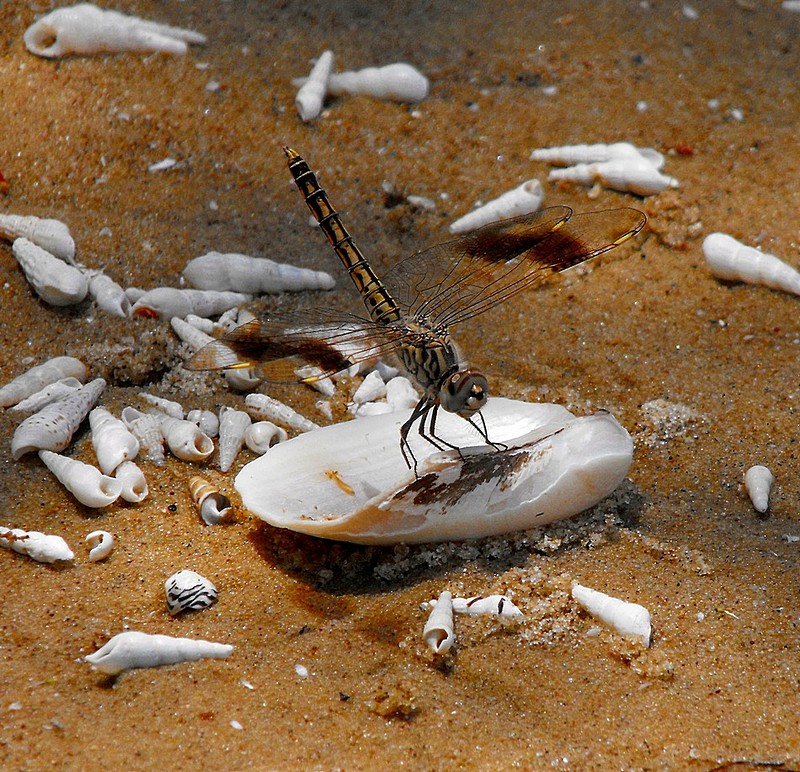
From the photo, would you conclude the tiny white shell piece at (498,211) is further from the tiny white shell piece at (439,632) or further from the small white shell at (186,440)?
the tiny white shell piece at (439,632)

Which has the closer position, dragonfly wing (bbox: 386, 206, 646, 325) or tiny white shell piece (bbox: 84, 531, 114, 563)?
tiny white shell piece (bbox: 84, 531, 114, 563)

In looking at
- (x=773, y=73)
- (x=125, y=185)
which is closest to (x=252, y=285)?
(x=125, y=185)

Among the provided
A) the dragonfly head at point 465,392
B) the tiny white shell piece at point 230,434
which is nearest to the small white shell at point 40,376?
the tiny white shell piece at point 230,434

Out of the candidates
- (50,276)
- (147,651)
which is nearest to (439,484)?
(147,651)

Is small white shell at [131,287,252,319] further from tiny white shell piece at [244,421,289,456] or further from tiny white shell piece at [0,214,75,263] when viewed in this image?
tiny white shell piece at [244,421,289,456]

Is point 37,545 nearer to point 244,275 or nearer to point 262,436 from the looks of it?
point 262,436

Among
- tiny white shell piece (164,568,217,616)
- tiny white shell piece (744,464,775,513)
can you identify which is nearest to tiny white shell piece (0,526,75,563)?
tiny white shell piece (164,568,217,616)
